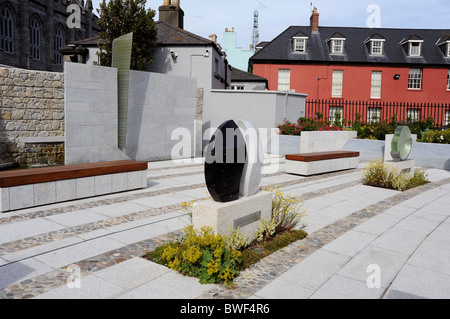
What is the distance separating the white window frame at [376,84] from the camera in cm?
3241

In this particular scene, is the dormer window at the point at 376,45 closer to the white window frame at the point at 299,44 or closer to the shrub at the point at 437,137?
the white window frame at the point at 299,44

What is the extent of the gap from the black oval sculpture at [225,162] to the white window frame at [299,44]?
98.4 ft

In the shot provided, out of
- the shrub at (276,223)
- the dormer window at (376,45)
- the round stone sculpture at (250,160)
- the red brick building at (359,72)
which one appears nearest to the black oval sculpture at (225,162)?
the round stone sculpture at (250,160)

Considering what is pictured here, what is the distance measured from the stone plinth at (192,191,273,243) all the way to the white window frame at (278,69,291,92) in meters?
28.3

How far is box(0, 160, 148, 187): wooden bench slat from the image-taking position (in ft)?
22.2

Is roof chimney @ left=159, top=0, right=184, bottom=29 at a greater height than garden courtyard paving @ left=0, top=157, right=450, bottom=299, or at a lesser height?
greater

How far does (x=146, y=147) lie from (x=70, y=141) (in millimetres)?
3262

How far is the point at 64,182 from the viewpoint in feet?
24.6

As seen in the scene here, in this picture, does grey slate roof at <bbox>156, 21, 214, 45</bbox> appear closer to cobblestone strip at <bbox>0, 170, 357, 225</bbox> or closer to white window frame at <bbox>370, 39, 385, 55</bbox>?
cobblestone strip at <bbox>0, 170, 357, 225</bbox>

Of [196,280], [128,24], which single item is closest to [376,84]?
[128,24]

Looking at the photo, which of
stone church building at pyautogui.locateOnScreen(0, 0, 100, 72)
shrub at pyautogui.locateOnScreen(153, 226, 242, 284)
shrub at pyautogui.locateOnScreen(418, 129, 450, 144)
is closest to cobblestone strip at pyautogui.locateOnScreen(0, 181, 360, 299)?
shrub at pyautogui.locateOnScreen(153, 226, 242, 284)

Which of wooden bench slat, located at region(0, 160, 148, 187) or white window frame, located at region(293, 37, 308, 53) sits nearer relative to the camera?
wooden bench slat, located at region(0, 160, 148, 187)
